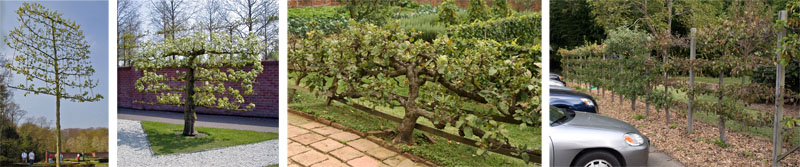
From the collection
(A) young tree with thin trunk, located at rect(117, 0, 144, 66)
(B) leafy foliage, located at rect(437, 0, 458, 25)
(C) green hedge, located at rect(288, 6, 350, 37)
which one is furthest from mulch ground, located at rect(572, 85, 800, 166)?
(A) young tree with thin trunk, located at rect(117, 0, 144, 66)

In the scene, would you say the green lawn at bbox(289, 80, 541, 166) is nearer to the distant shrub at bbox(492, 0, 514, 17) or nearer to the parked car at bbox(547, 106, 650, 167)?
the parked car at bbox(547, 106, 650, 167)

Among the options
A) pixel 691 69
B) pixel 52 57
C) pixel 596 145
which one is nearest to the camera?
pixel 596 145

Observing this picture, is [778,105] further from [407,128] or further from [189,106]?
[189,106]

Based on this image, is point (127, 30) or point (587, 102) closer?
point (127, 30)

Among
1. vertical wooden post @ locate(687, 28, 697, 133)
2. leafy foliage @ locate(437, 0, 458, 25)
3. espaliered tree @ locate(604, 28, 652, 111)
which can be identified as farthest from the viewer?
espaliered tree @ locate(604, 28, 652, 111)

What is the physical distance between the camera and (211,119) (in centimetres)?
374

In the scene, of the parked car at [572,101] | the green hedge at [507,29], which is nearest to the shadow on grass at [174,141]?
the green hedge at [507,29]

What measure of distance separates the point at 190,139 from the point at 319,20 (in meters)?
1.54

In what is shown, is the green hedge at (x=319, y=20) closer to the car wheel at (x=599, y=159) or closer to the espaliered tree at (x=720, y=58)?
the car wheel at (x=599, y=159)

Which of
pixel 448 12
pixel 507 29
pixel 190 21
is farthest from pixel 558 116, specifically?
pixel 190 21

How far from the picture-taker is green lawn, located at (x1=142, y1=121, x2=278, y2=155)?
3635 millimetres

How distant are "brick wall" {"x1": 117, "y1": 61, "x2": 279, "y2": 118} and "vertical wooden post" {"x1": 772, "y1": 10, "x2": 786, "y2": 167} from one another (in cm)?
396

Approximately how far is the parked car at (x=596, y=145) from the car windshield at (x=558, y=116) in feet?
0.30

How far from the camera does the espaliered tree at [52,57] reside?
3.81 meters
